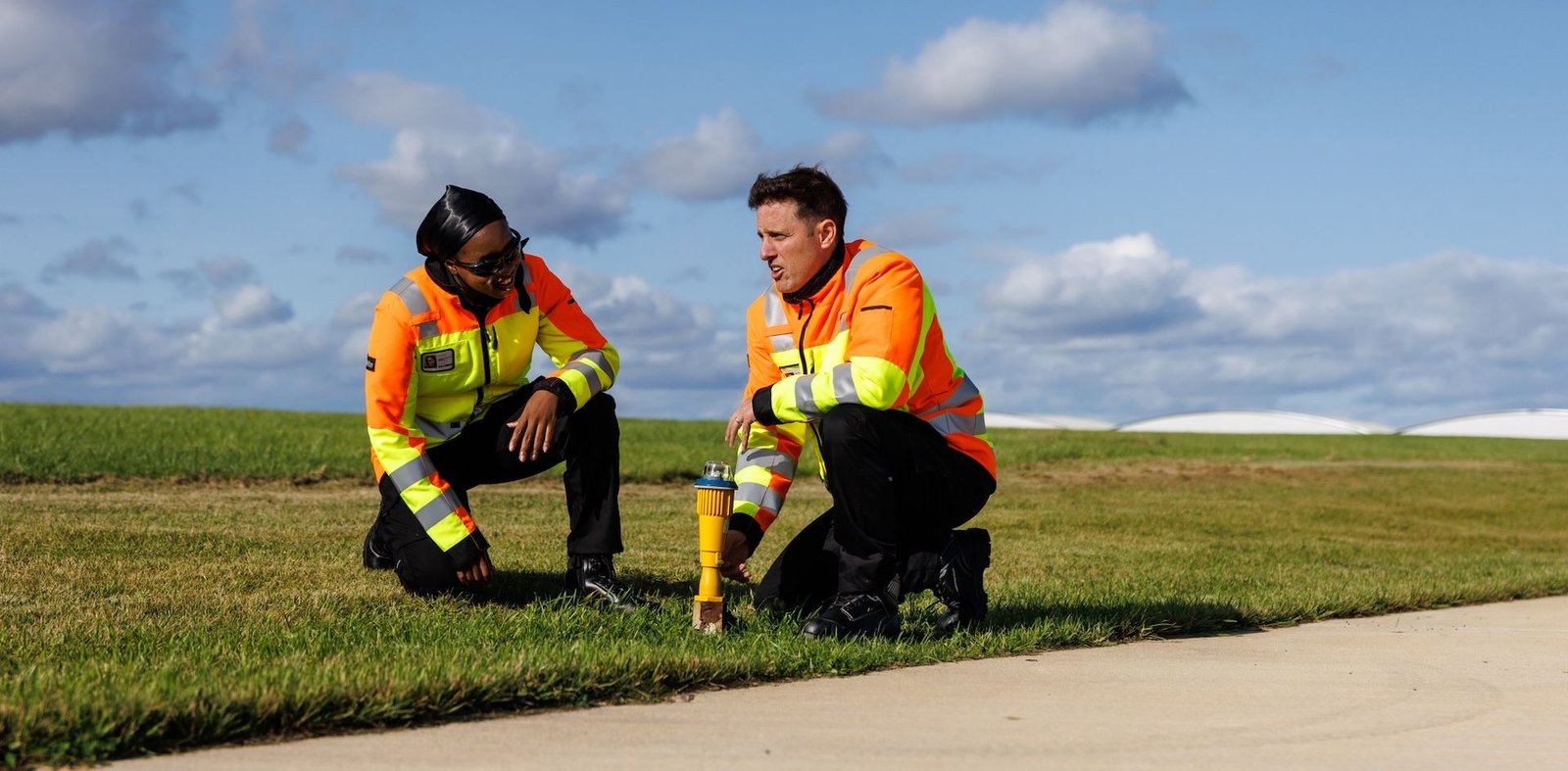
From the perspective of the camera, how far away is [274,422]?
86.2ft

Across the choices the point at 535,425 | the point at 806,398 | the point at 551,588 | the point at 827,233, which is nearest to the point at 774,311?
the point at 827,233

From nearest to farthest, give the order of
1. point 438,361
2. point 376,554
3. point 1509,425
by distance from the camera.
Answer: point 438,361
point 376,554
point 1509,425

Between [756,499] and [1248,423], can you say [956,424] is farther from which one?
[1248,423]

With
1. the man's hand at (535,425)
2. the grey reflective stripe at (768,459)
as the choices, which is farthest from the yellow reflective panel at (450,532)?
the grey reflective stripe at (768,459)

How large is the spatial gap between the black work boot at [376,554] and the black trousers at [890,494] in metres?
2.25

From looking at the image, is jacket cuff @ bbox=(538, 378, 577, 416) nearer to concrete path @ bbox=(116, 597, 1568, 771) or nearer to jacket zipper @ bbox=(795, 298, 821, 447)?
jacket zipper @ bbox=(795, 298, 821, 447)

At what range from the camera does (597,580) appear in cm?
663

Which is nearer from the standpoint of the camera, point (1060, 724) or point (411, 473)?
point (1060, 724)

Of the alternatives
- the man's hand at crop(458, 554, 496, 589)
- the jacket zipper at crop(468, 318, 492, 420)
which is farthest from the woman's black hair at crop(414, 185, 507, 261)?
the man's hand at crop(458, 554, 496, 589)

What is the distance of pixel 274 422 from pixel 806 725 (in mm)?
23981

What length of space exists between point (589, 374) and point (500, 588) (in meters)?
1.45

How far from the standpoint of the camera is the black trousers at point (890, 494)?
5.62m

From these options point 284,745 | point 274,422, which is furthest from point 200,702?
point 274,422

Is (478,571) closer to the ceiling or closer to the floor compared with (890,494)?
closer to the floor
